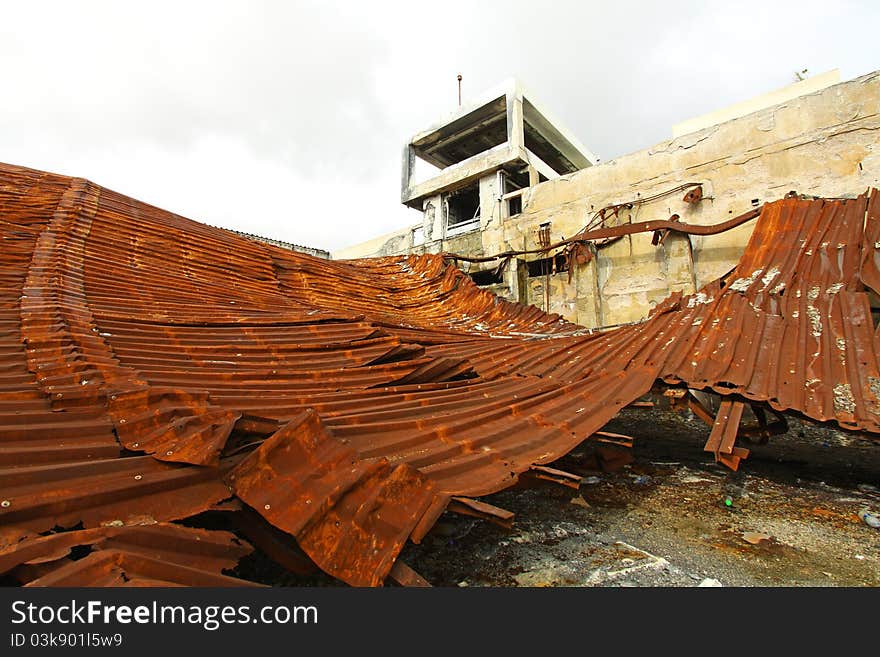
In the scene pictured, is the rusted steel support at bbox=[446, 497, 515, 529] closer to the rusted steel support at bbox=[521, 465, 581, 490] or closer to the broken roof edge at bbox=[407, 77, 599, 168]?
the rusted steel support at bbox=[521, 465, 581, 490]

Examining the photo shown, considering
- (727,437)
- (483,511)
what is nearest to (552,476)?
(483,511)

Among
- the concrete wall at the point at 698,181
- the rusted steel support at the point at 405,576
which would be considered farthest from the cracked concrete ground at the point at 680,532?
the concrete wall at the point at 698,181

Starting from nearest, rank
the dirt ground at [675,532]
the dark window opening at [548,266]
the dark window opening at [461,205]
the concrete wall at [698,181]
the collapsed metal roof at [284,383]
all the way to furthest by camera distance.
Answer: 1. the collapsed metal roof at [284,383]
2. the dirt ground at [675,532]
3. the concrete wall at [698,181]
4. the dark window opening at [548,266]
5. the dark window opening at [461,205]

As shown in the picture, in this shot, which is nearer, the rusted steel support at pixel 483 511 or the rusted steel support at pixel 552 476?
the rusted steel support at pixel 483 511

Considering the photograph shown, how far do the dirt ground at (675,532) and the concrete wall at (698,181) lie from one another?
16.4ft

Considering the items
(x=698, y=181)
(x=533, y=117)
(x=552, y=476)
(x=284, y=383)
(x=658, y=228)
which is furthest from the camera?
(x=533, y=117)

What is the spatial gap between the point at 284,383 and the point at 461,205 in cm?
1525

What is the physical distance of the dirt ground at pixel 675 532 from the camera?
2303 millimetres

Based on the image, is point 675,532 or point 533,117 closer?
point 675,532

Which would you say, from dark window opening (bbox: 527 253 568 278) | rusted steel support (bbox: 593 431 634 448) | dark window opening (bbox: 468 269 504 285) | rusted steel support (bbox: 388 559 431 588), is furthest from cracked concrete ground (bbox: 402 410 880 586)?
dark window opening (bbox: 468 269 504 285)

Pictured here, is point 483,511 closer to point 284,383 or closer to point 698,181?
point 284,383

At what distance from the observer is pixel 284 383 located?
2590mm

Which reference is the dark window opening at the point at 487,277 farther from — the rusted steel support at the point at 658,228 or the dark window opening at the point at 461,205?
the dark window opening at the point at 461,205

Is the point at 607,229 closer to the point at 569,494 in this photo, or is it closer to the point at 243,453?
the point at 569,494
